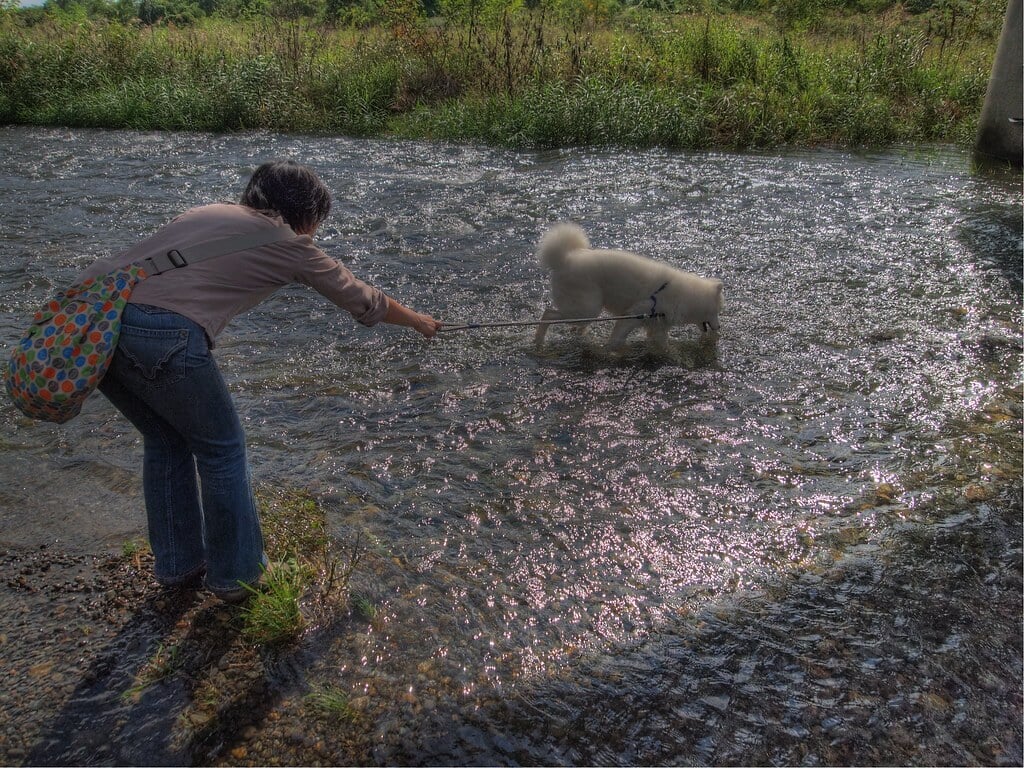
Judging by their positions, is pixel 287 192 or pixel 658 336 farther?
pixel 658 336

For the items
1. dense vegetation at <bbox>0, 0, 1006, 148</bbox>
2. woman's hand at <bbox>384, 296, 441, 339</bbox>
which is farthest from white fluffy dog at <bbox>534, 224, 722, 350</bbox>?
dense vegetation at <bbox>0, 0, 1006, 148</bbox>

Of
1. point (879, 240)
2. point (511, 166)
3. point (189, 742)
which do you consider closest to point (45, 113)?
point (511, 166)

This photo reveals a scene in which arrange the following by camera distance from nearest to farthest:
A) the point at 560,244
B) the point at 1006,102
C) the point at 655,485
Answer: the point at 655,485 < the point at 560,244 < the point at 1006,102

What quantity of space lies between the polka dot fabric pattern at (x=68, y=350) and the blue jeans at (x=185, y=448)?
0.07 metres

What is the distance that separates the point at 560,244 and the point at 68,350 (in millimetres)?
3714

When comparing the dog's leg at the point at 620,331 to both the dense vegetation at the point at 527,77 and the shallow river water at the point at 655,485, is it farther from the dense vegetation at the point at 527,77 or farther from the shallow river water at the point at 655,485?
the dense vegetation at the point at 527,77

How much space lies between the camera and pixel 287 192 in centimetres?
283

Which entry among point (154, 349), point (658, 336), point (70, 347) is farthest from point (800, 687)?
point (658, 336)

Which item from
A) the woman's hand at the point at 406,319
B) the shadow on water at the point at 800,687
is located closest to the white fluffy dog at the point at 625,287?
the woman's hand at the point at 406,319

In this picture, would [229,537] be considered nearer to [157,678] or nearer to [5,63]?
[157,678]

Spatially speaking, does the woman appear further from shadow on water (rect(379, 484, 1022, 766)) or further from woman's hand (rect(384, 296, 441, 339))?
shadow on water (rect(379, 484, 1022, 766))

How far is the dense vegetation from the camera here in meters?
12.8

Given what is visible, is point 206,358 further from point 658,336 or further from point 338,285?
point 658,336

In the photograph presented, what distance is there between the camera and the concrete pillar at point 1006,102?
1065cm
